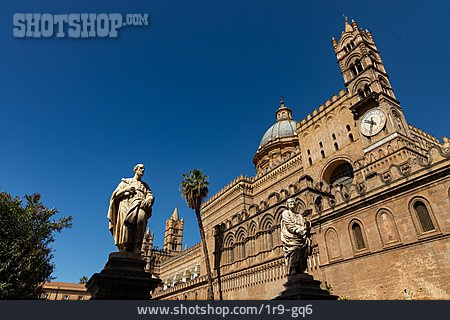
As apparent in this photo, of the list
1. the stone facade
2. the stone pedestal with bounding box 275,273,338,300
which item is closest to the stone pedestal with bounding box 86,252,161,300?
the stone pedestal with bounding box 275,273,338,300

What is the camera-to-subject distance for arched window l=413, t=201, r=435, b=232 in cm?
1507

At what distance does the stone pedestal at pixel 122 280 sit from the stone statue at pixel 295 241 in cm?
492

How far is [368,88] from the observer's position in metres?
27.2

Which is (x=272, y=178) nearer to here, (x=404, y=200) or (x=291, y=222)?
(x=404, y=200)

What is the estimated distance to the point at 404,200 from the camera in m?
16.3

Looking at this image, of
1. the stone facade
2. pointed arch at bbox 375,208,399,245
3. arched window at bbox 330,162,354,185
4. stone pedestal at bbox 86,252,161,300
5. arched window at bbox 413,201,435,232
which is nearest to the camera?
stone pedestal at bbox 86,252,161,300

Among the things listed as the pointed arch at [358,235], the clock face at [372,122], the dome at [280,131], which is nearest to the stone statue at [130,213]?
the pointed arch at [358,235]

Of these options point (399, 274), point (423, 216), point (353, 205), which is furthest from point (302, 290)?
point (353, 205)

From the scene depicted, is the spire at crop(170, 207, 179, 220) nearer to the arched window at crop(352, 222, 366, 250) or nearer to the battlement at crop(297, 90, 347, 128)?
the battlement at crop(297, 90, 347, 128)

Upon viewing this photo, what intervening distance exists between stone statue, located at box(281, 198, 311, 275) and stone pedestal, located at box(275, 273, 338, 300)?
1.21 ft

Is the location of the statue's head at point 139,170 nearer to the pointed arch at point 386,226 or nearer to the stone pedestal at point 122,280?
the stone pedestal at point 122,280

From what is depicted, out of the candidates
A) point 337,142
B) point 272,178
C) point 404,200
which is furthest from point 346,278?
point 272,178
